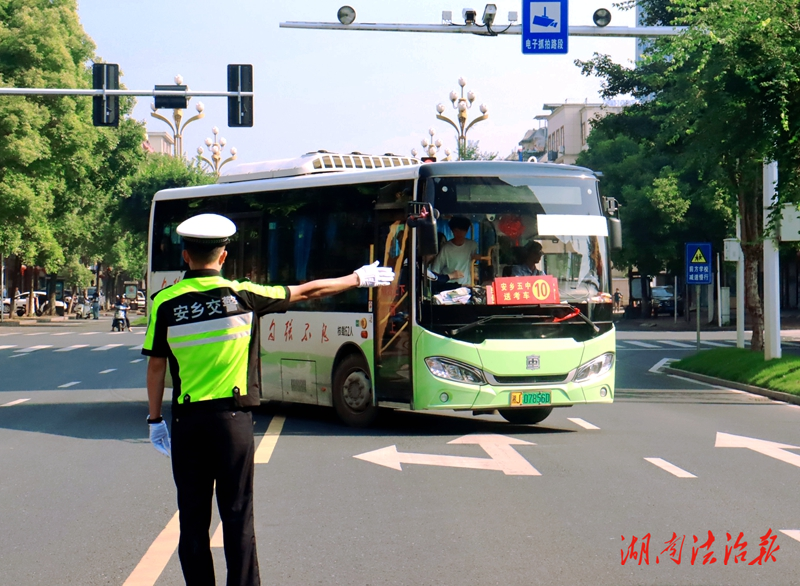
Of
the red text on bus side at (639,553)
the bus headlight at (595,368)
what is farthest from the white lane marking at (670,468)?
the red text on bus side at (639,553)

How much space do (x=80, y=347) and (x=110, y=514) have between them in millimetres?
29790

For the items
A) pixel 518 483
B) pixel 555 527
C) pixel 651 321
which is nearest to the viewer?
pixel 555 527

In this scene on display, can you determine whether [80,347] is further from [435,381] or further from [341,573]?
[341,573]

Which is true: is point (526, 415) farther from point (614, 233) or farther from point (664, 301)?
point (664, 301)

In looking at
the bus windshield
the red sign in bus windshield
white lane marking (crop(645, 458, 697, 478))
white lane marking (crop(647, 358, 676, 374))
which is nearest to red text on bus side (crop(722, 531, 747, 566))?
white lane marking (crop(645, 458, 697, 478))

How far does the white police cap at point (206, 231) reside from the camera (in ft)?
17.5

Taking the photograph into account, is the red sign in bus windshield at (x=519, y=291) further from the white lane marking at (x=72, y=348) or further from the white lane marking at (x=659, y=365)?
the white lane marking at (x=72, y=348)

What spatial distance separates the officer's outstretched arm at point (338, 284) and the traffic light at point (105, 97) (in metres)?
17.5

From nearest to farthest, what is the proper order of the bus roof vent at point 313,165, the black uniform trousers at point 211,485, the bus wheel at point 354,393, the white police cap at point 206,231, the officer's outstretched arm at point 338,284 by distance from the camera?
the black uniform trousers at point 211,485 → the white police cap at point 206,231 → the officer's outstretched arm at point 338,284 → the bus wheel at point 354,393 → the bus roof vent at point 313,165

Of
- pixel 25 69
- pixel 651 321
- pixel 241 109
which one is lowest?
pixel 651 321

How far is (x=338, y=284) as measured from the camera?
5883 millimetres

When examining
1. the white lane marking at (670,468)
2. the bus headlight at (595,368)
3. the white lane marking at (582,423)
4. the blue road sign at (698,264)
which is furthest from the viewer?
the blue road sign at (698,264)

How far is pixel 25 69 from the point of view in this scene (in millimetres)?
Answer: 51406

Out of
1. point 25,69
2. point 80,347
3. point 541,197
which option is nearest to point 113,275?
point 25,69
